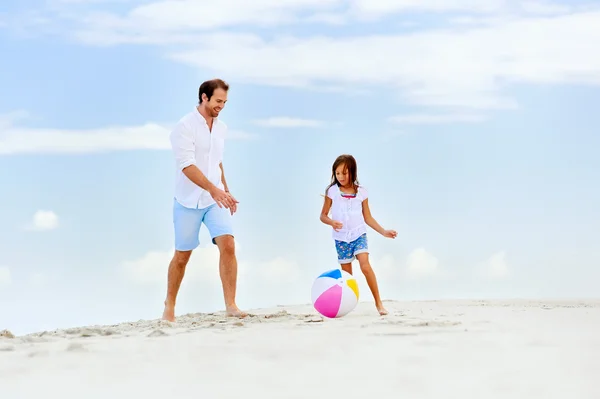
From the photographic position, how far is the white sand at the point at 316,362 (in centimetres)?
434

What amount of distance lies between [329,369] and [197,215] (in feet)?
12.9

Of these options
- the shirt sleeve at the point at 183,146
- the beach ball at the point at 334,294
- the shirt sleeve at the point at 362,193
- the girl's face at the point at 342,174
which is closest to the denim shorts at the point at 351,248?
the shirt sleeve at the point at 362,193

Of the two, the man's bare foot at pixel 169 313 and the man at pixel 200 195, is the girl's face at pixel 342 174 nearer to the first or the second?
the man at pixel 200 195

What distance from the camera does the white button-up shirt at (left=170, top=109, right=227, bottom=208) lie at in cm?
827

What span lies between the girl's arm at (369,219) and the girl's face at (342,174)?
1.23 feet

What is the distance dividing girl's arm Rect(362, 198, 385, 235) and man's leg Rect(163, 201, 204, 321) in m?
2.07

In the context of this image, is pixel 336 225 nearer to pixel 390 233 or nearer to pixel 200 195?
pixel 390 233

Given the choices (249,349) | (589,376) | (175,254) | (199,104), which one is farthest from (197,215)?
(589,376)

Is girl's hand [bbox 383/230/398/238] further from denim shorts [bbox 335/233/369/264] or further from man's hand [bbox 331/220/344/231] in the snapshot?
man's hand [bbox 331/220/344/231]

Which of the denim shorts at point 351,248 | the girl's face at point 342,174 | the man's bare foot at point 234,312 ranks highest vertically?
the girl's face at point 342,174

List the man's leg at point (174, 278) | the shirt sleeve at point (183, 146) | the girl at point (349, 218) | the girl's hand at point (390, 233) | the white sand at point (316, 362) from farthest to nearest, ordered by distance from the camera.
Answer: the girl's hand at point (390, 233) < the girl at point (349, 218) < the man's leg at point (174, 278) < the shirt sleeve at point (183, 146) < the white sand at point (316, 362)

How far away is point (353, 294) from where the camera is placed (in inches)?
334

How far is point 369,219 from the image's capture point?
935 cm

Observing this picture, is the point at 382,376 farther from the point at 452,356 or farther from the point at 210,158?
the point at 210,158
